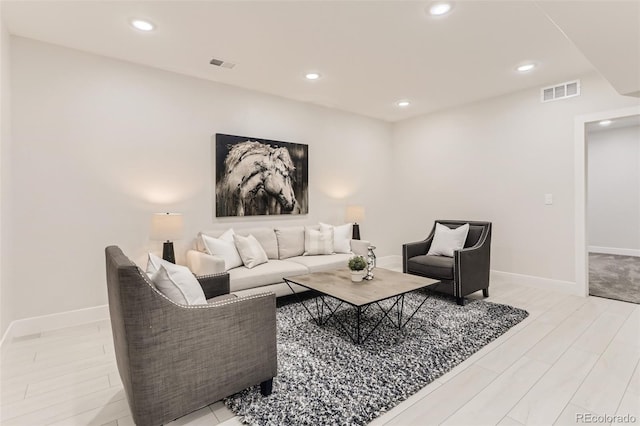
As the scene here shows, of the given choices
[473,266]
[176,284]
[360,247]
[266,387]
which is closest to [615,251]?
[473,266]

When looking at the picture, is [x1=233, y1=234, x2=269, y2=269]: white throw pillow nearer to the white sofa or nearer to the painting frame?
the white sofa

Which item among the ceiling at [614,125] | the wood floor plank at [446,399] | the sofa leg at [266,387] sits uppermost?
the ceiling at [614,125]

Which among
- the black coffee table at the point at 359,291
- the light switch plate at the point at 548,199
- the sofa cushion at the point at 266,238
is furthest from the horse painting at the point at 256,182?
the light switch plate at the point at 548,199

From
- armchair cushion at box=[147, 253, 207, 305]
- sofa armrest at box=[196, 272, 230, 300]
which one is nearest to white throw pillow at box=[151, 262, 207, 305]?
armchair cushion at box=[147, 253, 207, 305]

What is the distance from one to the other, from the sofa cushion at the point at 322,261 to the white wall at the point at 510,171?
7.11ft

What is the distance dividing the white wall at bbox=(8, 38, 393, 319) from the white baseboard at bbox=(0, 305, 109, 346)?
6cm

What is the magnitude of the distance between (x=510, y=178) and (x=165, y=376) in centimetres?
463

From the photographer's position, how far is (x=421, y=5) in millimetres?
2395

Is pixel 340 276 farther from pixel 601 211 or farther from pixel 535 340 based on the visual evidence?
pixel 601 211

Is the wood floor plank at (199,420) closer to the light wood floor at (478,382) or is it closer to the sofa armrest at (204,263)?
the light wood floor at (478,382)

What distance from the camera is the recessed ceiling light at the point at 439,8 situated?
2.38m

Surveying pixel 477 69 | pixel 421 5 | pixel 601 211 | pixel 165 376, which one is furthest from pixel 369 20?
pixel 601 211

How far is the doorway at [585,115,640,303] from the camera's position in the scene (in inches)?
244

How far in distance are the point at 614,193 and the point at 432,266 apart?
18.3 ft
